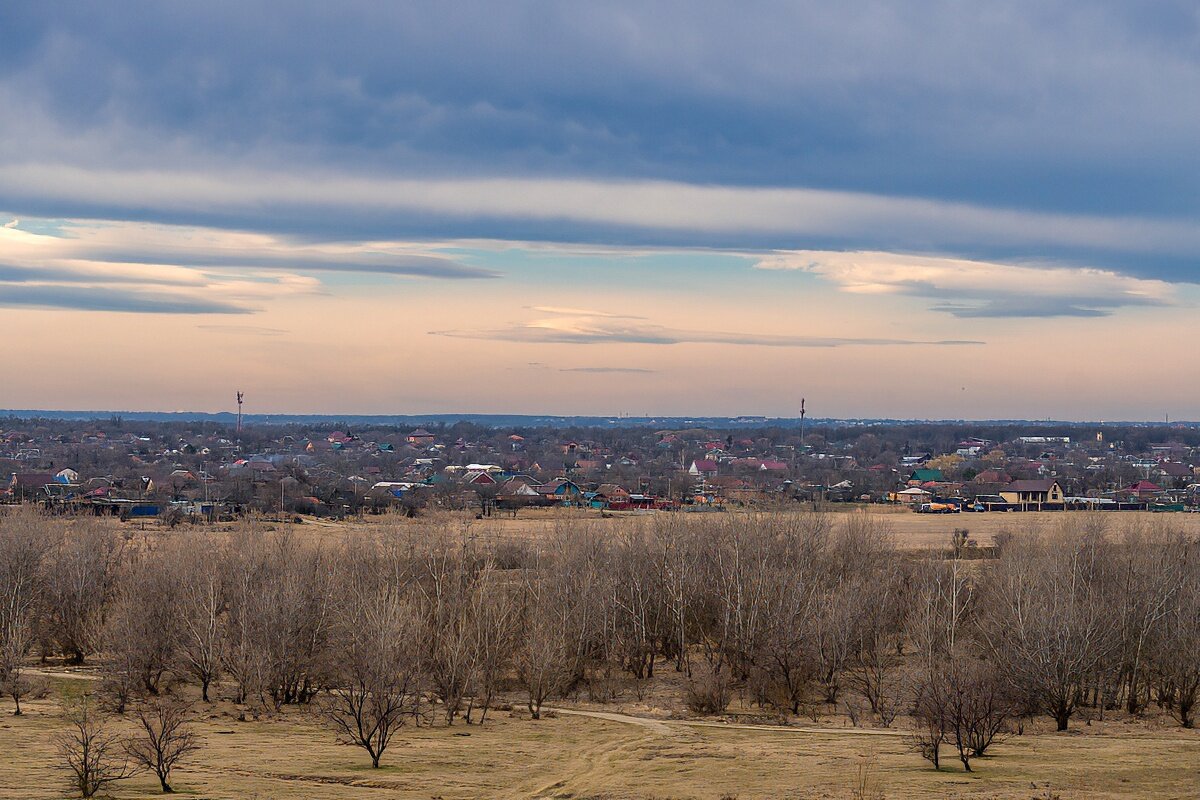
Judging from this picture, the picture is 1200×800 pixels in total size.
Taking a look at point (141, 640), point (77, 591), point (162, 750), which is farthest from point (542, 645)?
point (77, 591)

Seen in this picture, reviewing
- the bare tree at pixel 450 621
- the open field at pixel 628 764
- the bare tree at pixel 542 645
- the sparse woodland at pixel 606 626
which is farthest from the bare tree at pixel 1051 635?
the bare tree at pixel 450 621

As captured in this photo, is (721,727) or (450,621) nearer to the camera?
(721,727)

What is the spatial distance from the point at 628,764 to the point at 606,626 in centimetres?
2551

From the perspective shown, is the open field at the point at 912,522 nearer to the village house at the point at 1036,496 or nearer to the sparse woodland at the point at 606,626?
the village house at the point at 1036,496

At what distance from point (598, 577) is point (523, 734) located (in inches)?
748

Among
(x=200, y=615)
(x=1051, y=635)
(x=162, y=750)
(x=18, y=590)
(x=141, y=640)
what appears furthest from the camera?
(x=18, y=590)

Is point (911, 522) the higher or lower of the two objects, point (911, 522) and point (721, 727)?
the higher

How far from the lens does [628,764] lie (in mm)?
43938

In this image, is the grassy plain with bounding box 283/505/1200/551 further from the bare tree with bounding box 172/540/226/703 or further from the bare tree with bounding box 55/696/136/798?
the bare tree with bounding box 55/696/136/798

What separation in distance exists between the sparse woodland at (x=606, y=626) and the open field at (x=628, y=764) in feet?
5.87

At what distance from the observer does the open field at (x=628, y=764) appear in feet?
123

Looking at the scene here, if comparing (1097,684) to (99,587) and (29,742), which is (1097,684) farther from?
(99,587)

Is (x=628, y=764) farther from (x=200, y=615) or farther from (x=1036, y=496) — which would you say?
(x=1036, y=496)

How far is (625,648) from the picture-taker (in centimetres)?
7112
